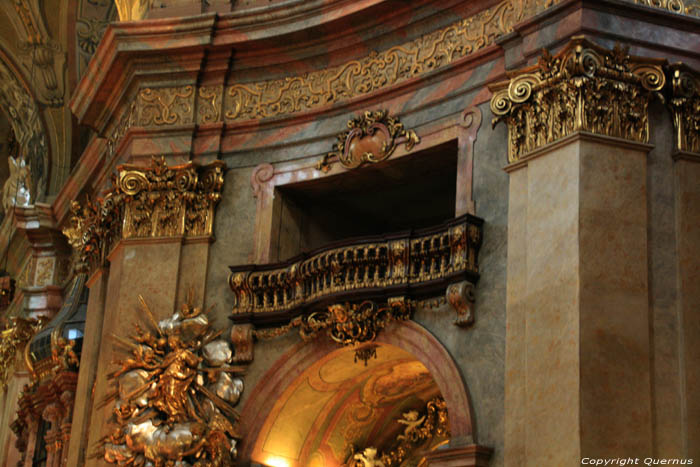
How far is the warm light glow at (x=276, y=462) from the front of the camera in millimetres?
12422

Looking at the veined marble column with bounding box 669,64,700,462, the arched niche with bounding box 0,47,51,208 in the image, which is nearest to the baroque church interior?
the veined marble column with bounding box 669,64,700,462

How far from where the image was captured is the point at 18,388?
1894 centimetres

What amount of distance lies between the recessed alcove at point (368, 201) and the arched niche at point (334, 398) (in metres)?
1.37

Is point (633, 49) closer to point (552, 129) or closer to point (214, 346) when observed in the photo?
point (552, 129)

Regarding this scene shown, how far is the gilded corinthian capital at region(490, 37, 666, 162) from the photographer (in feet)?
34.5

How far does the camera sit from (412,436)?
13.3 meters

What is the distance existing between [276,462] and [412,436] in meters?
1.59

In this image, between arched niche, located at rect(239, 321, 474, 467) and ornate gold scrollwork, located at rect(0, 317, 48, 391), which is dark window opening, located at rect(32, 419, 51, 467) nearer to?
ornate gold scrollwork, located at rect(0, 317, 48, 391)

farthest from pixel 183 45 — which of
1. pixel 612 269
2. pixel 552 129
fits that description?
pixel 612 269

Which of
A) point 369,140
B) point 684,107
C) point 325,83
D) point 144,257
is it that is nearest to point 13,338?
point 144,257

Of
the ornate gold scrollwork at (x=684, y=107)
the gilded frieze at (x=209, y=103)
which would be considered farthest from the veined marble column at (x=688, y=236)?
the gilded frieze at (x=209, y=103)

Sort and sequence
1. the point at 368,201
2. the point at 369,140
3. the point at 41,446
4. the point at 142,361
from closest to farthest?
the point at 142,361
the point at 369,140
the point at 368,201
the point at 41,446

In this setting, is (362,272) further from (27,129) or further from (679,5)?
(27,129)

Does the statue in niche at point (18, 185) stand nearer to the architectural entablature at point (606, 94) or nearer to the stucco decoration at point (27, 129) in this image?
the stucco decoration at point (27, 129)
